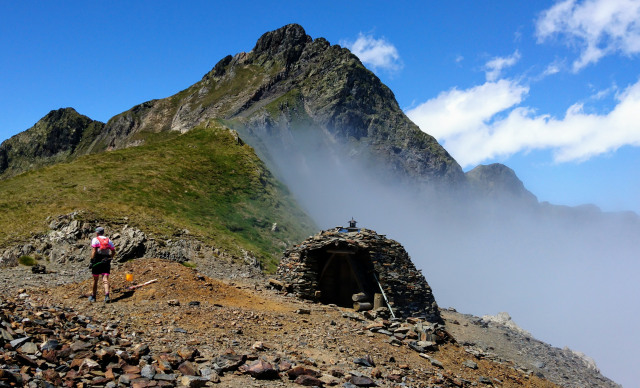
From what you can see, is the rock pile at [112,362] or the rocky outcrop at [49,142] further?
the rocky outcrop at [49,142]

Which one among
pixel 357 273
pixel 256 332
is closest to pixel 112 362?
pixel 256 332

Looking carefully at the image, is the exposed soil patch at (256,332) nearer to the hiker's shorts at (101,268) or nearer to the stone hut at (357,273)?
the hiker's shorts at (101,268)

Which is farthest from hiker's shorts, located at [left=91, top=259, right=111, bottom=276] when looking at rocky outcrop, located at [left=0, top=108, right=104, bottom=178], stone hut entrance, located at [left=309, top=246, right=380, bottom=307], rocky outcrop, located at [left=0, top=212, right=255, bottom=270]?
rocky outcrop, located at [left=0, top=108, right=104, bottom=178]

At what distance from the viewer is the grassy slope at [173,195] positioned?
3400 cm

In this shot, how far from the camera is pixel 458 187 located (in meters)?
167

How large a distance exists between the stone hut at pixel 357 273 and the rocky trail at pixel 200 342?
11.5ft

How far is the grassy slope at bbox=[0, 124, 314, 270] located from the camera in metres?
34.0

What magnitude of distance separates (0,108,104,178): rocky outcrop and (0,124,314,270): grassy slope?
455 feet

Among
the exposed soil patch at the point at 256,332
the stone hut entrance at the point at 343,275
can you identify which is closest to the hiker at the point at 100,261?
the exposed soil patch at the point at 256,332

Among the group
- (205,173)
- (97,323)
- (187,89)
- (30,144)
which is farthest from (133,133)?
(97,323)

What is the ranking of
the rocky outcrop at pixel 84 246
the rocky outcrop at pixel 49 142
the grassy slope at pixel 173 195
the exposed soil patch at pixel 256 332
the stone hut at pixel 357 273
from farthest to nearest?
1. the rocky outcrop at pixel 49 142
2. the grassy slope at pixel 173 195
3. the rocky outcrop at pixel 84 246
4. the stone hut at pixel 357 273
5. the exposed soil patch at pixel 256 332

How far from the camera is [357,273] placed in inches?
938

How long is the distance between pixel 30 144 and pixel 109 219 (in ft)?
621

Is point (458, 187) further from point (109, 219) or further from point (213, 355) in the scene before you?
point (213, 355)
